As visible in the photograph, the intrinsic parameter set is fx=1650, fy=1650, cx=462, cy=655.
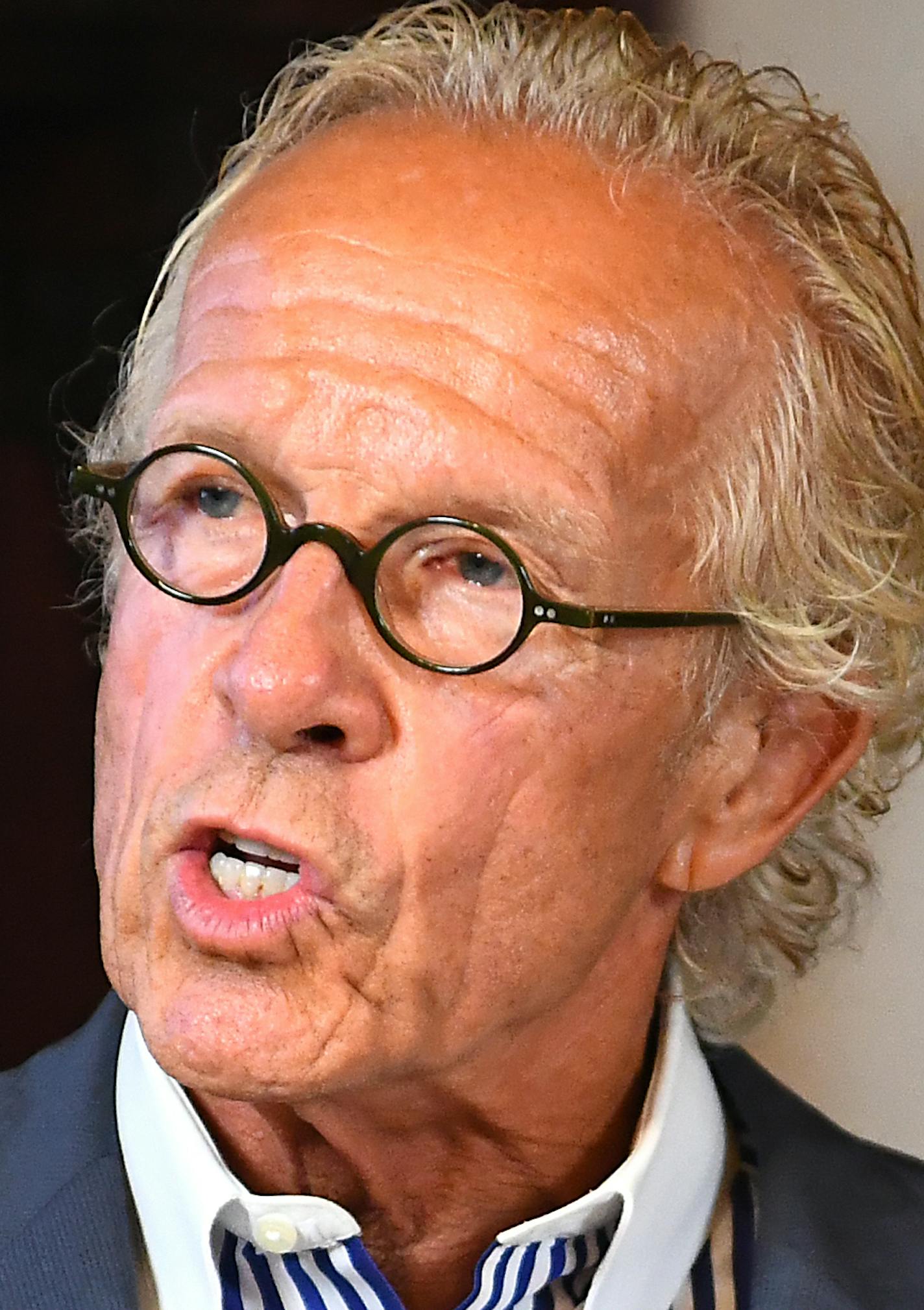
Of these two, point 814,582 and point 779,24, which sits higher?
point 779,24

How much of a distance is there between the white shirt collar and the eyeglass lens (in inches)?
16.6

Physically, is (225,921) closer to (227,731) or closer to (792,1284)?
(227,731)

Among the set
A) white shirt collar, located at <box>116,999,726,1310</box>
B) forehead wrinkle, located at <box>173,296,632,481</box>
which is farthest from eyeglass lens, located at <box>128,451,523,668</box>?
white shirt collar, located at <box>116,999,726,1310</box>

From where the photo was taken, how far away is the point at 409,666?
121 centimetres

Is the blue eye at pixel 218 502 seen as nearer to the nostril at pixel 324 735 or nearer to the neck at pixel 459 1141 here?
the nostril at pixel 324 735

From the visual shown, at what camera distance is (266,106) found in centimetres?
164

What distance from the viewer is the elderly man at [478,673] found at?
47.4 inches

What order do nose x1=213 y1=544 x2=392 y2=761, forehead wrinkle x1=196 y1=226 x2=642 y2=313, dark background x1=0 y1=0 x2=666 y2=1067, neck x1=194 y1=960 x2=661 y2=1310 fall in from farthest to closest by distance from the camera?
dark background x1=0 y1=0 x2=666 y2=1067 → neck x1=194 y1=960 x2=661 y2=1310 → forehead wrinkle x1=196 y1=226 x2=642 y2=313 → nose x1=213 y1=544 x2=392 y2=761

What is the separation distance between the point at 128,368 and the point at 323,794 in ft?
2.07

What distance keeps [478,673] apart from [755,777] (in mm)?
363

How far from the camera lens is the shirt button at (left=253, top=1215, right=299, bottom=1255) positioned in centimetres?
131

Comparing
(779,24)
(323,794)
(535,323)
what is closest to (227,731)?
(323,794)

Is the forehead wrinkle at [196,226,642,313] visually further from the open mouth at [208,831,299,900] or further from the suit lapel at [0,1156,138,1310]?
the suit lapel at [0,1156,138,1310]

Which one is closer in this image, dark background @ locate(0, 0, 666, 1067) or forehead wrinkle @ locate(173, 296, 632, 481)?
forehead wrinkle @ locate(173, 296, 632, 481)
